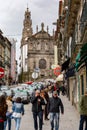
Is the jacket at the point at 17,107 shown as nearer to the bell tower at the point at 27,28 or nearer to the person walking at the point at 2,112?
the person walking at the point at 2,112

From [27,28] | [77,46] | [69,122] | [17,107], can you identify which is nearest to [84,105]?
[17,107]

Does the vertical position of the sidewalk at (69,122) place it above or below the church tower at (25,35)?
below

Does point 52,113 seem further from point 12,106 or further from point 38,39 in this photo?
point 38,39

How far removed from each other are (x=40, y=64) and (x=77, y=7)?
120808mm

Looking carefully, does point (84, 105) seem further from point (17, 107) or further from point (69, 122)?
point (69, 122)

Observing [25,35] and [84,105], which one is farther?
[25,35]

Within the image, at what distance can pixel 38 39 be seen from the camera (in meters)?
151

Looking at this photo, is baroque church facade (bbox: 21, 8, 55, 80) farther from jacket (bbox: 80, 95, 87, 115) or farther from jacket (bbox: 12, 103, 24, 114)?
jacket (bbox: 80, 95, 87, 115)

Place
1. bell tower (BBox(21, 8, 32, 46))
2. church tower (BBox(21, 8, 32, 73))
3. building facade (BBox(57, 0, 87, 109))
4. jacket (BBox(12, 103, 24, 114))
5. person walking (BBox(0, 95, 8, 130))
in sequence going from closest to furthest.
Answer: person walking (BBox(0, 95, 8, 130)), jacket (BBox(12, 103, 24, 114)), building facade (BBox(57, 0, 87, 109)), church tower (BBox(21, 8, 32, 73)), bell tower (BBox(21, 8, 32, 46))

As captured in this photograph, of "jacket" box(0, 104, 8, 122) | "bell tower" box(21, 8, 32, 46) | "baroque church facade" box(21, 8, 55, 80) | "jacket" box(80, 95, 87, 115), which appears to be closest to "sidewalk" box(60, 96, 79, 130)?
"jacket" box(80, 95, 87, 115)

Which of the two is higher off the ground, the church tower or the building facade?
the church tower

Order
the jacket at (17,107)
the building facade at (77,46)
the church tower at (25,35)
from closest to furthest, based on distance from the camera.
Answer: the jacket at (17,107) < the building facade at (77,46) < the church tower at (25,35)

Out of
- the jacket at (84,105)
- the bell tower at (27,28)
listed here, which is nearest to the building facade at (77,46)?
the jacket at (84,105)

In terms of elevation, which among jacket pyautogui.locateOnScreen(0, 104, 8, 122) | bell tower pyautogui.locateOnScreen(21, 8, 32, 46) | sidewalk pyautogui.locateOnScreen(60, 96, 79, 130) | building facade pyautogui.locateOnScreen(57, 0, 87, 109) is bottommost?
sidewalk pyautogui.locateOnScreen(60, 96, 79, 130)
